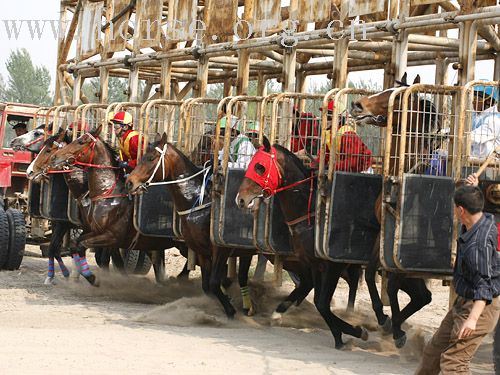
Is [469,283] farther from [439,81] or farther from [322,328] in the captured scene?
[439,81]

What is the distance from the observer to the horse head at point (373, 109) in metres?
10.0

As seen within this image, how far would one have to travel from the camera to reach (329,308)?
10578mm

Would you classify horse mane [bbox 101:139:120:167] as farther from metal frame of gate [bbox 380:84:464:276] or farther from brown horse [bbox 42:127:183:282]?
metal frame of gate [bbox 380:84:464:276]

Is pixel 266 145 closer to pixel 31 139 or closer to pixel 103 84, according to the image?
pixel 31 139

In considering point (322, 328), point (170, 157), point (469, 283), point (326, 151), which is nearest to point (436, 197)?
point (326, 151)

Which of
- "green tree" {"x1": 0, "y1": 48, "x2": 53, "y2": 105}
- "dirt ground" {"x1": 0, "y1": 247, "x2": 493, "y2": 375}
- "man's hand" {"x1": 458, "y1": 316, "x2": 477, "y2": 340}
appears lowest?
"dirt ground" {"x1": 0, "y1": 247, "x2": 493, "y2": 375}

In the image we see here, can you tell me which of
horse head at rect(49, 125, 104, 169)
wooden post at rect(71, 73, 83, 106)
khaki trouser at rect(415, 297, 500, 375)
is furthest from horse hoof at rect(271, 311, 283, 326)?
wooden post at rect(71, 73, 83, 106)

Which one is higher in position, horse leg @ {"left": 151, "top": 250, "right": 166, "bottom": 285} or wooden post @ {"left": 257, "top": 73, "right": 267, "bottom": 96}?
wooden post @ {"left": 257, "top": 73, "right": 267, "bottom": 96}

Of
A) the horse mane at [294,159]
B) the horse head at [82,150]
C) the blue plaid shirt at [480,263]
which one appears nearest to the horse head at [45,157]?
the horse head at [82,150]

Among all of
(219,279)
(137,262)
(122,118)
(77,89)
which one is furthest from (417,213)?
(77,89)

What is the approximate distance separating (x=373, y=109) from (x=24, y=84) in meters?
56.1

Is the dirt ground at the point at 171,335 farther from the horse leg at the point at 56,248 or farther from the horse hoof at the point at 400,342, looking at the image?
the horse leg at the point at 56,248

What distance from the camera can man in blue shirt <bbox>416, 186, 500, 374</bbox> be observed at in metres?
6.70

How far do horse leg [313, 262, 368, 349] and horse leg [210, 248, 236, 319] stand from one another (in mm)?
1626
